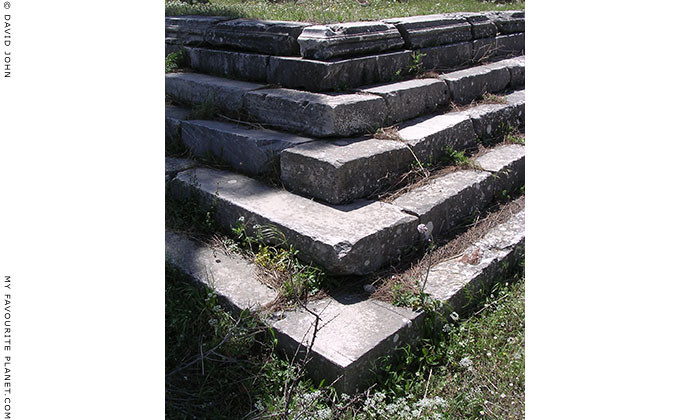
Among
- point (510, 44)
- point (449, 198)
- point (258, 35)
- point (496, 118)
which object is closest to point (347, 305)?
point (449, 198)

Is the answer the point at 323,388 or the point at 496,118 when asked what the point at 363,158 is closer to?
the point at 323,388

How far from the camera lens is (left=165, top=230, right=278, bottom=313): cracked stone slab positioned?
2.83m

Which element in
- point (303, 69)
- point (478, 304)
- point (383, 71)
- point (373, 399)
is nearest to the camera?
point (373, 399)

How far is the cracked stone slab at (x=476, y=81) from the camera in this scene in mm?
4395

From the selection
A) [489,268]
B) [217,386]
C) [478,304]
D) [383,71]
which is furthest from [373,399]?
[383,71]

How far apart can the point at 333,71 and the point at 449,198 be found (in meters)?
1.08

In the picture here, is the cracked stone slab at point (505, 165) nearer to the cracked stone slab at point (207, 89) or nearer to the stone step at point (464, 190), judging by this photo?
the stone step at point (464, 190)

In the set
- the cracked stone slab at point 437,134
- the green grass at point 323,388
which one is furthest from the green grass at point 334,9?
the green grass at point 323,388

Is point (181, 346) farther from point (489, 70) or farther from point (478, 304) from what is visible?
point (489, 70)

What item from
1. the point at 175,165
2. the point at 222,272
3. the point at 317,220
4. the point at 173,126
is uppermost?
the point at 173,126

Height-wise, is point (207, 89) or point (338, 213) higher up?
point (207, 89)

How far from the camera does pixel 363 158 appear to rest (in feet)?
10.7

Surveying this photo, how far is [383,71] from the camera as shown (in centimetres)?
403

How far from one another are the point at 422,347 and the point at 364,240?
1.94ft
